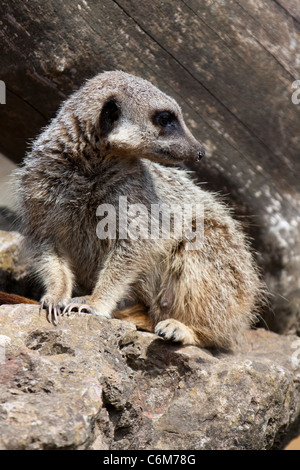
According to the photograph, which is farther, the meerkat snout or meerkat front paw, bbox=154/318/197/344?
the meerkat snout

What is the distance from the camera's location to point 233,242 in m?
3.66

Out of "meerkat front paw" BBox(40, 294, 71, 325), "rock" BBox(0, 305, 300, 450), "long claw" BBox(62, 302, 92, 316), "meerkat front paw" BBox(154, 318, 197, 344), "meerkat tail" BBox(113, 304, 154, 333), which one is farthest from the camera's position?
"meerkat tail" BBox(113, 304, 154, 333)

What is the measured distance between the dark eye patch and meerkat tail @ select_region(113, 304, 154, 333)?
117cm

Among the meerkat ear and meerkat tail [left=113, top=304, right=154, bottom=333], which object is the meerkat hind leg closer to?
meerkat tail [left=113, top=304, right=154, bottom=333]

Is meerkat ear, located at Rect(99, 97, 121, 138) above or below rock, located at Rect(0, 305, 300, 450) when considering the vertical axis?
above

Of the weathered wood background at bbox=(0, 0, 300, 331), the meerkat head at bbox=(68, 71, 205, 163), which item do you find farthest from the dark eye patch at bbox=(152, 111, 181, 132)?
the weathered wood background at bbox=(0, 0, 300, 331)

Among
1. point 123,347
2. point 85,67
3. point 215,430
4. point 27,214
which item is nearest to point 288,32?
point 85,67

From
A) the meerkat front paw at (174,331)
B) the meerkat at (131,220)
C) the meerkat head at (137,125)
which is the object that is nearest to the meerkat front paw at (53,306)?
the meerkat at (131,220)

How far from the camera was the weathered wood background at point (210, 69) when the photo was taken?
3619 mm

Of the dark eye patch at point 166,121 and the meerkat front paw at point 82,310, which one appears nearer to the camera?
the meerkat front paw at point 82,310

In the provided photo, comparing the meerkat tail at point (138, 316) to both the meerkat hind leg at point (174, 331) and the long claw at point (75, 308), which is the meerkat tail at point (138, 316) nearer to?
the meerkat hind leg at point (174, 331)

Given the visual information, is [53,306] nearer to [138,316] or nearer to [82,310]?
[82,310]

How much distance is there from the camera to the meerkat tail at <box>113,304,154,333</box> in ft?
11.8
